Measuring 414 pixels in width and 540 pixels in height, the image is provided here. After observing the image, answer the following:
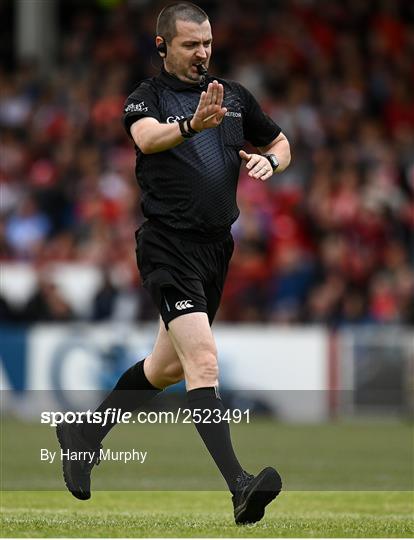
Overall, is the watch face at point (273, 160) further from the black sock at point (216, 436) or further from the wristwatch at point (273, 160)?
the black sock at point (216, 436)

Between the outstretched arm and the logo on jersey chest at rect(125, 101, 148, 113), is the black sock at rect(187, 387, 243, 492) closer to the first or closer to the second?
the outstretched arm

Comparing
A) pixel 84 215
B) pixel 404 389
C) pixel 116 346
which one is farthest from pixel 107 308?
pixel 404 389

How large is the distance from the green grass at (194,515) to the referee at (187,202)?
29cm

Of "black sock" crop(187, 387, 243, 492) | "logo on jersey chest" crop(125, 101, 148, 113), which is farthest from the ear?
"black sock" crop(187, 387, 243, 492)

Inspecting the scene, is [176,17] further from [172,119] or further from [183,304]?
[183,304]

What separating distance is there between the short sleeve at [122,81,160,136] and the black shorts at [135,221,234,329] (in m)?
0.57

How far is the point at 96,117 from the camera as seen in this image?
21.1m

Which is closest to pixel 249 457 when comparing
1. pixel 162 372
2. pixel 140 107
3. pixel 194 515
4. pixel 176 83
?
pixel 194 515

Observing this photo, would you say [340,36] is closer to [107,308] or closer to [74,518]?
[107,308]

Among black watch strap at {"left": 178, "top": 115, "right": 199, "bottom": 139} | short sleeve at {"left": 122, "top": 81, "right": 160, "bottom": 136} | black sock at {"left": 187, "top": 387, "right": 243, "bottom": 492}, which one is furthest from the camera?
short sleeve at {"left": 122, "top": 81, "right": 160, "bottom": 136}

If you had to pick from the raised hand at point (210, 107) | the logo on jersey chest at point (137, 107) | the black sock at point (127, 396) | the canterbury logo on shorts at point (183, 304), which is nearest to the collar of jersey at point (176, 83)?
the logo on jersey chest at point (137, 107)

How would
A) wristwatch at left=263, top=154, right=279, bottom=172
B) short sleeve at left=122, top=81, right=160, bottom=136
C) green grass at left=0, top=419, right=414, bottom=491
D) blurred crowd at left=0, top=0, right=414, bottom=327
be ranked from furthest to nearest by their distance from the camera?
blurred crowd at left=0, top=0, right=414, bottom=327, green grass at left=0, top=419, right=414, bottom=491, wristwatch at left=263, top=154, right=279, bottom=172, short sleeve at left=122, top=81, right=160, bottom=136

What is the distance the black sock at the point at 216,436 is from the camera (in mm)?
6988

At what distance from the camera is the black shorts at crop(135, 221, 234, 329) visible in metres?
7.27
